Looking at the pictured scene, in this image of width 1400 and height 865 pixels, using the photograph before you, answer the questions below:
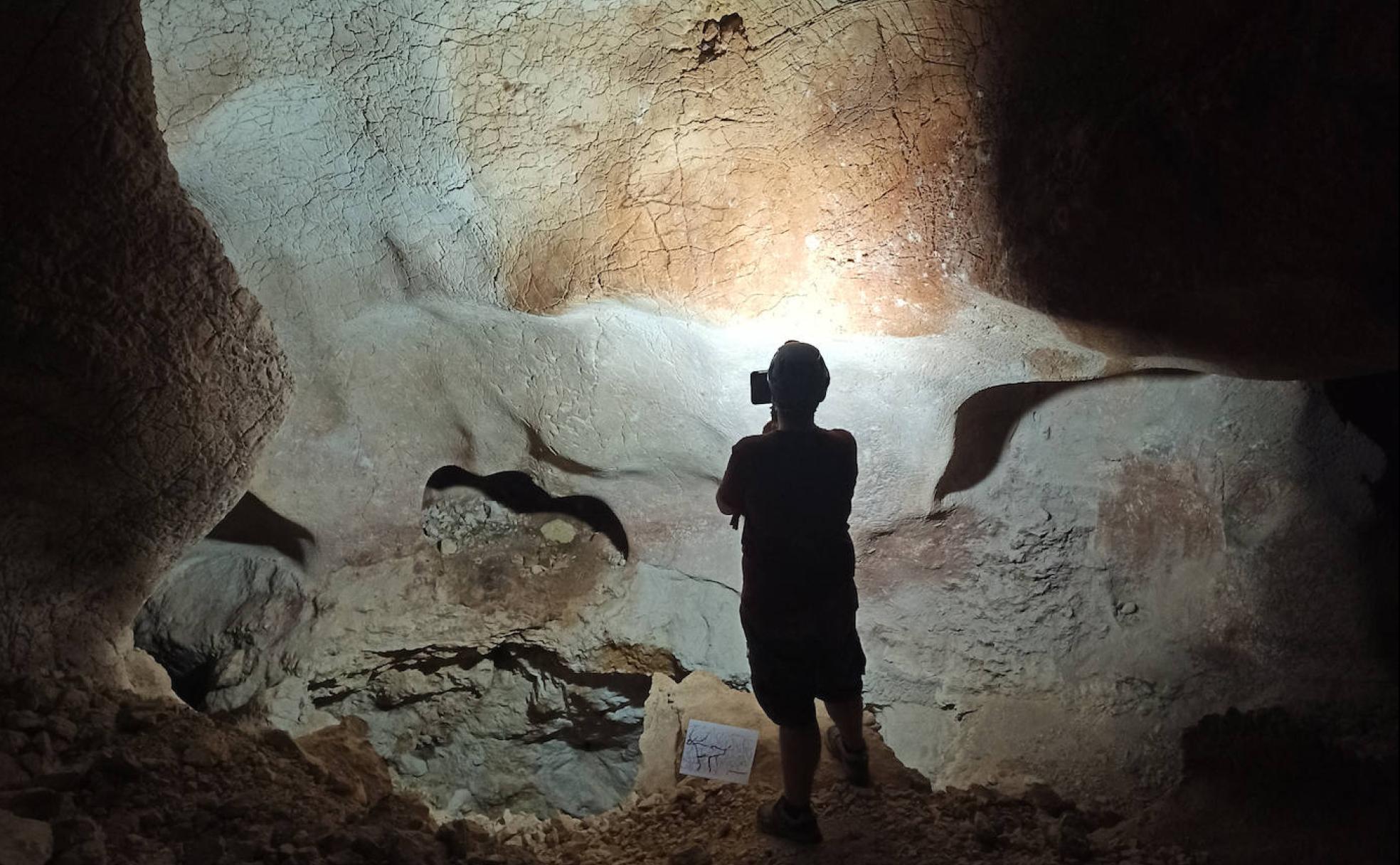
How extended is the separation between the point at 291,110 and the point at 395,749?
228 cm

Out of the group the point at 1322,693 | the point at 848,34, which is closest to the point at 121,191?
the point at 848,34

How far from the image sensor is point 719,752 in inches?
95.4

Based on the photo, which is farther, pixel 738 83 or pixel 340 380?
pixel 340 380

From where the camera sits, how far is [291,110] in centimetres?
217

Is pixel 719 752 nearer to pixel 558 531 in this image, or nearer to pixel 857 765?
pixel 857 765

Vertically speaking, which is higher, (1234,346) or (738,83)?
(738,83)

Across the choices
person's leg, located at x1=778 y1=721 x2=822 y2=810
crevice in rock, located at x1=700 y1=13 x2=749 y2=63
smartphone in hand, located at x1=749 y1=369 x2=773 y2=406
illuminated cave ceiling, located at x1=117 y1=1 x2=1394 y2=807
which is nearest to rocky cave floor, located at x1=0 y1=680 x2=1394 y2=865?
person's leg, located at x1=778 y1=721 x2=822 y2=810

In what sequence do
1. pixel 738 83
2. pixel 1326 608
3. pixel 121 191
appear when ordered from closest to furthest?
pixel 121 191
pixel 738 83
pixel 1326 608

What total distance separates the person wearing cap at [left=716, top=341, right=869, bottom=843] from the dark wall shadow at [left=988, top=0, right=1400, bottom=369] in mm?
541

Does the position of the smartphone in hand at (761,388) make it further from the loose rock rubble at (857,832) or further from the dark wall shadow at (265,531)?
the dark wall shadow at (265,531)

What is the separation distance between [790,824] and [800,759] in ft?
0.59

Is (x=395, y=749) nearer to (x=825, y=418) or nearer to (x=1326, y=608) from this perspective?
(x=825, y=418)

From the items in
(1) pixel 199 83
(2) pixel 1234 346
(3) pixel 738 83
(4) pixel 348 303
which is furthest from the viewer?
(4) pixel 348 303

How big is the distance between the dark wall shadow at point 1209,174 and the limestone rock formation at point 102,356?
1.76 meters
